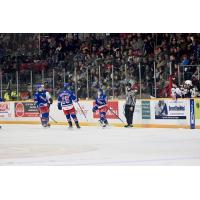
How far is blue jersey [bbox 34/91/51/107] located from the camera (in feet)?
30.3

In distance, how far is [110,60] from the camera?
926cm

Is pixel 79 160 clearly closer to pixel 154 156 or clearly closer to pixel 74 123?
pixel 154 156

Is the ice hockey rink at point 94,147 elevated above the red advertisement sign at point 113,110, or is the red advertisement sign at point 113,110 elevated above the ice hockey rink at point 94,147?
the red advertisement sign at point 113,110

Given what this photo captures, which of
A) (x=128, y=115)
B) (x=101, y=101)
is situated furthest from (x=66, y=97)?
(x=128, y=115)

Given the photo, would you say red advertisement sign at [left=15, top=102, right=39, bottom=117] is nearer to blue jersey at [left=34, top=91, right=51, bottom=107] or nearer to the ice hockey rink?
blue jersey at [left=34, top=91, right=51, bottom=107]

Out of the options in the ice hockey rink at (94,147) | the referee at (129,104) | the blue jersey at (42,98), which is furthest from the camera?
the referee at (129,104)

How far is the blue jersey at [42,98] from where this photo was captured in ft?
30.3

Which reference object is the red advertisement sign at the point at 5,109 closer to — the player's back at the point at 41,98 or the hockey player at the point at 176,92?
the player's back at the point at 41,98

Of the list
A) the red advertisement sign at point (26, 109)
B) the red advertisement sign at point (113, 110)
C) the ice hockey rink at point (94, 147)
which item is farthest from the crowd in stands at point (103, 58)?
the ice hockey rink at point (94, 147)

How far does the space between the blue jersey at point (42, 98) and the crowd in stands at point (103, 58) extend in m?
0.17

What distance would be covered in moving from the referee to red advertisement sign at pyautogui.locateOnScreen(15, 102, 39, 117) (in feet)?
4.18
